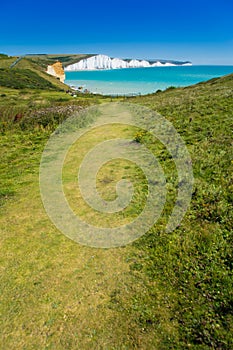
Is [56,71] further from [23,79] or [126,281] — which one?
[126,281]

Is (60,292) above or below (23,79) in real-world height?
below

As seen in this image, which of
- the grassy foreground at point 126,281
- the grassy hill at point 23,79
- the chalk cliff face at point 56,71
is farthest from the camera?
the chalk cliff face at point 56,71

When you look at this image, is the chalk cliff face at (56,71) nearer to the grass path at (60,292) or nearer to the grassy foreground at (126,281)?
the grassy foreground at (126,281)

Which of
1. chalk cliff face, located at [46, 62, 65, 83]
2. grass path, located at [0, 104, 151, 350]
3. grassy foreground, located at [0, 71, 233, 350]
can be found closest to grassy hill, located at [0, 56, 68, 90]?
chalk cliff face, located at [46, 62, 65, 83]

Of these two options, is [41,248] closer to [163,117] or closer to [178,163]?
[178,163]

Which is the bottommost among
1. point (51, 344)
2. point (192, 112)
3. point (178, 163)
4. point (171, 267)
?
point (51, 344)

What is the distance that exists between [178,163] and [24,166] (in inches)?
277

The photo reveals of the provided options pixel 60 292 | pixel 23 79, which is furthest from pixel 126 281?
pixel 23 79

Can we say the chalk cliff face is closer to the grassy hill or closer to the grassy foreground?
the grassy hill

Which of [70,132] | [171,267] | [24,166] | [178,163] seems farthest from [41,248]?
[70,132]

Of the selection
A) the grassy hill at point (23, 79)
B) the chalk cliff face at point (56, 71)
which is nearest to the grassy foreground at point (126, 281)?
the grassy hill at point (23, 79)

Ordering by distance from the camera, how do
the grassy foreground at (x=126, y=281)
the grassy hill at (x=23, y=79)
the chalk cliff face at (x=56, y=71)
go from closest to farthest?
the grassy foreground at (x=126, y=281) < the grassy hill at (x=23, y=79) < the chalk cliff face at (x=56, y=71)

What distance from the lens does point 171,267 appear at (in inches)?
228

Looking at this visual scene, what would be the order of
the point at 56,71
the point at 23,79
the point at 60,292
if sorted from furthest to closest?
the point at 56,71 → the point at 23,79 → the point at 60,292
